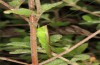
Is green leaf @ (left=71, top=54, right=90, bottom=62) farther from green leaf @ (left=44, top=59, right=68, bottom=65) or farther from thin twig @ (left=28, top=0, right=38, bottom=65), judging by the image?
thin twig @ (left=28, top=0, right=38, bottom=65)

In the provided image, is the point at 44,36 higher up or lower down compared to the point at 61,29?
lower down

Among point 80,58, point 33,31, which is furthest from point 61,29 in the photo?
point 33,31

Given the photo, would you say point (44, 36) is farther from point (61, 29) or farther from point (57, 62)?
point (61, 29)

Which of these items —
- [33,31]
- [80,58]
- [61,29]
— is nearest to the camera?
[33,31]

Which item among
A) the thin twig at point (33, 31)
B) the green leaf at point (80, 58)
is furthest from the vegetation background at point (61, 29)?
the thin twig at point (33, 31)

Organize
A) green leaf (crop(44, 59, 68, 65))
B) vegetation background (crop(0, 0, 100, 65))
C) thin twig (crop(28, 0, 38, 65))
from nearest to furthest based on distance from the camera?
thin twig (crop(28, 0, 38, 65)) < green leaf (crop(44, 59, 68, 65)) < vegetation background (crop(0, 0, 100, 65))

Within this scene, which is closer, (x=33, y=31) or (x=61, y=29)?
(x=33, y=31)

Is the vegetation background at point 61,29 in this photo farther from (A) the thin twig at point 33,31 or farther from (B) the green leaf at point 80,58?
(A) the thin twig at point 33,31

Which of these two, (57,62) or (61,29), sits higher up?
(61,29)

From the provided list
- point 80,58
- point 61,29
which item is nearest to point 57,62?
point 80,58

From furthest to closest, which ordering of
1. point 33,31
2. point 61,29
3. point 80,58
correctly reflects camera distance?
1. point 61,29
2. point 80,58
3. point 33,31

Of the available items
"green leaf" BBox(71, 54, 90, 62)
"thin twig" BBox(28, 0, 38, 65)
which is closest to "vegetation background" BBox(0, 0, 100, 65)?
"green leaf" BBox(71, 54, 90, 62)

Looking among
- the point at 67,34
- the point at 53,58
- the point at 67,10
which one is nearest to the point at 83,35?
the point at 67,34
